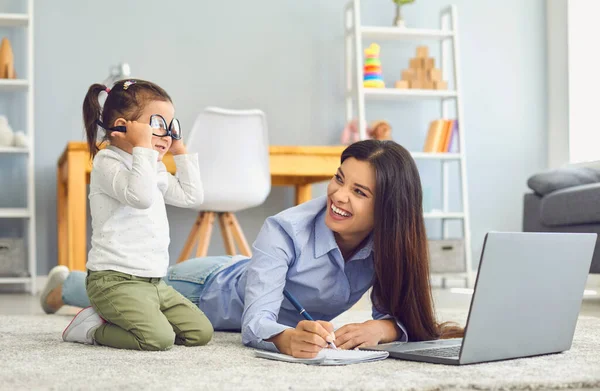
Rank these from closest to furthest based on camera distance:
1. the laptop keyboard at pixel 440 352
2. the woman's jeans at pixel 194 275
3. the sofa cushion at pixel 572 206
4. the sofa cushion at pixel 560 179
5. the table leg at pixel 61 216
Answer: the laptop keyboard at pixel 440 352
the woman's jeans at pixel 194 275
the sofa cushion at pixel 572 206
the sofa cushion at pixel 560 179
the table leg at pixel 61 216

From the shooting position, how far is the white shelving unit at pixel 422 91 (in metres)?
4.34

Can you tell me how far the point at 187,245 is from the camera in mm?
3814

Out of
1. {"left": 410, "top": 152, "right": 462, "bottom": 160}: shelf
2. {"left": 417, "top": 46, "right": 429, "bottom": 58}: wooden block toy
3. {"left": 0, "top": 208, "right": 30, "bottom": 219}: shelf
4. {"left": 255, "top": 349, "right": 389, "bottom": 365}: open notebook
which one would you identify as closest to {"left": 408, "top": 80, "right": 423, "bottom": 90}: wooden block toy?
{"left": 417, "top": 46, "right": 429, "bottom": 58}: wooden block toy

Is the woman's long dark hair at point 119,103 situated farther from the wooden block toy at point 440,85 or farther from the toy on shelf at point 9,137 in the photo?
the wooden block toy at point 440,85

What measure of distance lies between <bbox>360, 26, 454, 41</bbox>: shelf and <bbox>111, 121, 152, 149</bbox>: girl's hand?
109 inches

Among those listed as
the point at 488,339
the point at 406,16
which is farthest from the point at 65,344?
the point at 406,16

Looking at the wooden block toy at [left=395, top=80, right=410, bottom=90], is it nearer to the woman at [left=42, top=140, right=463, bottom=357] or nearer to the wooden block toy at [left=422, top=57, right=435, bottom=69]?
the wooden block toy at [left=422, top=57, right=435, bottom=69]

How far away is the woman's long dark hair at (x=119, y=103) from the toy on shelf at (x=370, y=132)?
8.47 ft

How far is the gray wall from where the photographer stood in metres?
4.32

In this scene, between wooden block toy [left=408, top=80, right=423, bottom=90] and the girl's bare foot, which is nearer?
the girl's bare foot

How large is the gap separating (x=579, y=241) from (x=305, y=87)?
10.6 feet

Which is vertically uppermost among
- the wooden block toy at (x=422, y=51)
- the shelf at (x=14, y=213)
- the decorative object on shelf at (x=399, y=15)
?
the decorative object on shelf at (x=399, y=15)

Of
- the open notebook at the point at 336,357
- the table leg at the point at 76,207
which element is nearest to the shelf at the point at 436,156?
the table leg at the point at 76,207

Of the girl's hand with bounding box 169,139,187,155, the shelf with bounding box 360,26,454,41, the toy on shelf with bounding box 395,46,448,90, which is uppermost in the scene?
the shelf with bounding box 360,26,454,41
